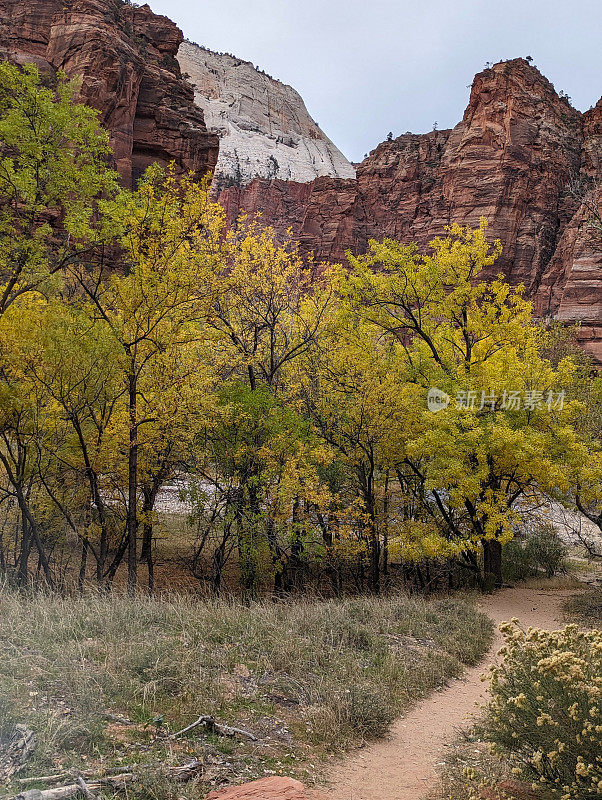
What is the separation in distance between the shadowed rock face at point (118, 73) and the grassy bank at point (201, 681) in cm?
3610

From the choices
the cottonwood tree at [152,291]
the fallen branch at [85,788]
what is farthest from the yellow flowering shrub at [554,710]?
the cottonwood tree at [152,291]

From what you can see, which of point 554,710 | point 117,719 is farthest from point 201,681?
point 554,710

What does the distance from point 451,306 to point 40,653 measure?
500 inches

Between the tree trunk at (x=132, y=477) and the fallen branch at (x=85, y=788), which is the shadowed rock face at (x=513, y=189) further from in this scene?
the fallen branch at (x=85, y=788)

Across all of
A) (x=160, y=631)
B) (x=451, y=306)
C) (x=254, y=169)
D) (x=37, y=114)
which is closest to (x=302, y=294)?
(x=451, y=306)

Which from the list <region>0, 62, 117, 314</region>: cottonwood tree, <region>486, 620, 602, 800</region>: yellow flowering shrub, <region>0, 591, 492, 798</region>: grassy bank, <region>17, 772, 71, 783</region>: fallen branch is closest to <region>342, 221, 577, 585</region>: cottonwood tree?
<region>0, 591, 492, 798</region>: grassy bank

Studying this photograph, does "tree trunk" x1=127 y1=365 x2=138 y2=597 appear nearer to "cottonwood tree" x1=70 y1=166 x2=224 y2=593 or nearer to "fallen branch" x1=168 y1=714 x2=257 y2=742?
"cottonwood tree" x1=70 y1=166 x2=224 y2=593

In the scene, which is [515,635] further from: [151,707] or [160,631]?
[160,631]

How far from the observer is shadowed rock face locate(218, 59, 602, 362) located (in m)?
61.6

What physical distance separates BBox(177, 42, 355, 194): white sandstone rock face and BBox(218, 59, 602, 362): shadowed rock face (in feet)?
115

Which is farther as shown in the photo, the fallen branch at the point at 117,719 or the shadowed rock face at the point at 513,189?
the shadowed rock face at the point at 513,189

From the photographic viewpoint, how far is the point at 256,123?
139250mm

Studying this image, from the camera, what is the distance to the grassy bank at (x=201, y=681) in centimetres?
427

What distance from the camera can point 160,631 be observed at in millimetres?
6891
